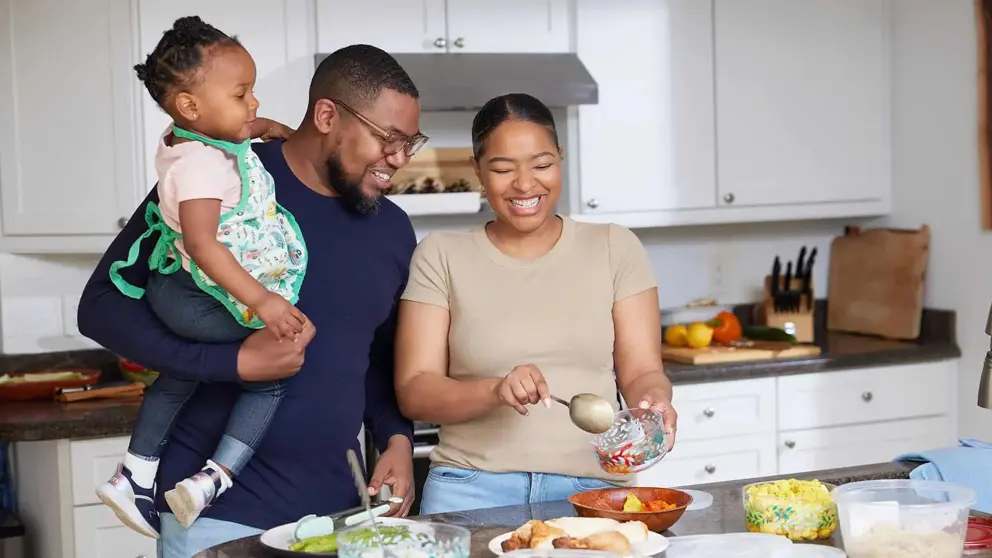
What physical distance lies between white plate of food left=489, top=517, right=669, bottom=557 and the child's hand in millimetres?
452

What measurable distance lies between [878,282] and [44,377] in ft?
9.37

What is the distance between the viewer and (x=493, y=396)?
6.54 ft

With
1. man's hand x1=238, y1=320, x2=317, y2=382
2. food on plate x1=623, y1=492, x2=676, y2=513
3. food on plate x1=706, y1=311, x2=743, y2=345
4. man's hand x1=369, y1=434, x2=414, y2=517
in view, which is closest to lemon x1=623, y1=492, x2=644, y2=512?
food on plate x1=623, y1=492, x2=676, y2=513

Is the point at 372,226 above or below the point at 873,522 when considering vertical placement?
above

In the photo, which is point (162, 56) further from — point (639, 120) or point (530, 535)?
point (639, 120)

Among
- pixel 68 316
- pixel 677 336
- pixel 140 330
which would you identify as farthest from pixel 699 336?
pixel 140 330

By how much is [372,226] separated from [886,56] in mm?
2846

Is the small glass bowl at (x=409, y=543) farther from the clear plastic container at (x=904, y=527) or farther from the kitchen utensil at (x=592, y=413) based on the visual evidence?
the clear plastic container at (x=904, y=527)

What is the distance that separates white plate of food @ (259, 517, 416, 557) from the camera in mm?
1618

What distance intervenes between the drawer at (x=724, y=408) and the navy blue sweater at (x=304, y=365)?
1.90 meters

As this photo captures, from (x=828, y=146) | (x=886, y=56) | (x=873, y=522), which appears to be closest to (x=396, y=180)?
(x=828, y=146)

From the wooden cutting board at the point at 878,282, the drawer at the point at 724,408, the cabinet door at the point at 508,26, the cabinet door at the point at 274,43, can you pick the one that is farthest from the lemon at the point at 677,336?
the cabinet door at the point at 274,43

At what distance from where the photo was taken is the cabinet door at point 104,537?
3301mm

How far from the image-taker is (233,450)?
75.7 inches
